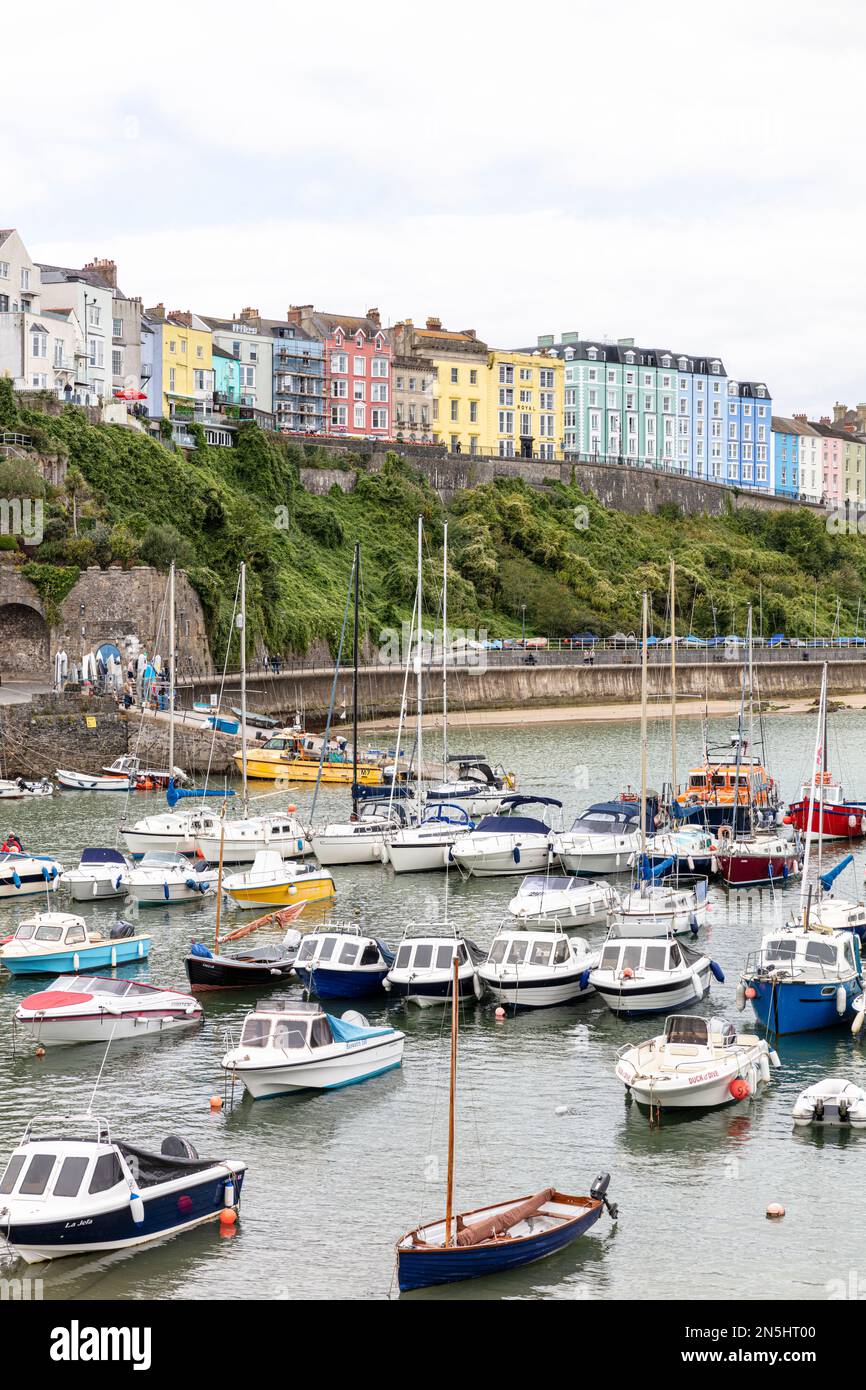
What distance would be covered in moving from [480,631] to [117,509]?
23.1 metres

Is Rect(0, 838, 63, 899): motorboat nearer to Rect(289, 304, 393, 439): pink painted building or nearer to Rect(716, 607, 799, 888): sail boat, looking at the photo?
Rect(716, 607, 799, 888): sail boat

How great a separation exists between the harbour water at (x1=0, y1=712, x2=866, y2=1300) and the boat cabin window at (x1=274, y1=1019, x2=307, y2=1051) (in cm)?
74

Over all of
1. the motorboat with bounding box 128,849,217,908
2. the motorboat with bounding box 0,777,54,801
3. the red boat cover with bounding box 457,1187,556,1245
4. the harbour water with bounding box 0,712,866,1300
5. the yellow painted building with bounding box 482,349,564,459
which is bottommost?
the harbour water with bounding box 0,712,866,1300

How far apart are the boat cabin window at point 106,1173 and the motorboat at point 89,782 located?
36214 mm

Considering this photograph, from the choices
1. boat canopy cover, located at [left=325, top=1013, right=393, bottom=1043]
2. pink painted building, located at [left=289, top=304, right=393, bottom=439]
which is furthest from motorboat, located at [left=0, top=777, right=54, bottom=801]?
pink painted building, located at [left=289, top=304, right=393, bottom=439]

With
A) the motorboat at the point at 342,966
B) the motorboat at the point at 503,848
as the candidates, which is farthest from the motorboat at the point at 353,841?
the motorboat at the point at 342,966

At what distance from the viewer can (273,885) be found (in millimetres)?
34031

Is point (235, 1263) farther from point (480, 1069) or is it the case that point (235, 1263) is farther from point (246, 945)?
point (246, 945)

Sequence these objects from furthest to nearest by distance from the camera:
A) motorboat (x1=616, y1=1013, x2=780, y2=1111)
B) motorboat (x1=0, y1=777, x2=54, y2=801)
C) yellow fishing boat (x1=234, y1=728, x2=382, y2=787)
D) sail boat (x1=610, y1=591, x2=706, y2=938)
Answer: yellow fishing boat (x1=234, y1=728, x2=382, y2=787) → motorboat (x1=0, y1=777, x2=54, y2=801) → sail boat (x1=610, y1=591, x2=706, y2=938) → motorboat (x1=616, y1=1013, x2=780, y2=1111)

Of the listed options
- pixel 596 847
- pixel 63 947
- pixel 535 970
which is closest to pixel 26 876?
pixel 63 947

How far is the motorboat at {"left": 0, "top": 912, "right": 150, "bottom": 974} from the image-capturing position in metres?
28.4

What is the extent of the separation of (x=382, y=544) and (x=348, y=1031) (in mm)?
72880

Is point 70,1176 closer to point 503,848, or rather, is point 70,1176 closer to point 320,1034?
point 320,1034

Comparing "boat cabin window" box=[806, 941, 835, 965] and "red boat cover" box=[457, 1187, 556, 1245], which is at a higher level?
"boat cabin window" box=[806, 941, 835, 965]
